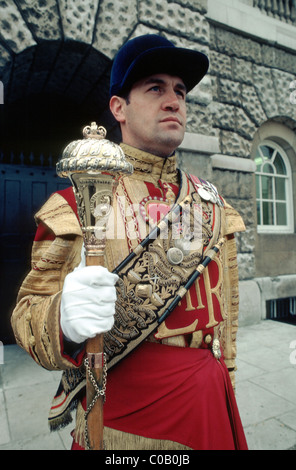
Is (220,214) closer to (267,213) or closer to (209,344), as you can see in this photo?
(209,344)

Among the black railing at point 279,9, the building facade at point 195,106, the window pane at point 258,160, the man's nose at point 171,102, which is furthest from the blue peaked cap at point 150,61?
the black railing at point 279,9

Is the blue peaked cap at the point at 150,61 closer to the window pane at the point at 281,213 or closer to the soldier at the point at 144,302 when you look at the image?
the soldier at the point at 144,302

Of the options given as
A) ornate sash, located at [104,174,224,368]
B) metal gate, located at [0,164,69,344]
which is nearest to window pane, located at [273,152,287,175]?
metal gate, located at [0,164,69,344]

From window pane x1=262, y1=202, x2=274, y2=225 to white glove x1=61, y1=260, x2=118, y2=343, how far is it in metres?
5.90

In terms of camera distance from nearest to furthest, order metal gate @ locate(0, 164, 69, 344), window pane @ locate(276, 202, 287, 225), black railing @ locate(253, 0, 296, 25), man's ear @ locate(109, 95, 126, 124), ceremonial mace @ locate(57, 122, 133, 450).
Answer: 1. ceremonial mace @ locate(57, 122, 133, 450)
2. man's ear @ locate(109, 95, 126, 124)
3. metal gate @ locate(0, 164, 69, 344)
4. black railing @ locate(253, 0, 296, 25)
5. window pane @ locate(276, 202, 287, 225)

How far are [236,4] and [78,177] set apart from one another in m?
6.11

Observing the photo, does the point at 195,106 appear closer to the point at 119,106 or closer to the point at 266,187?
the point at 266,187

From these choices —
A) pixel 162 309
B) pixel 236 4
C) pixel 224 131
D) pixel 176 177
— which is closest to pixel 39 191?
pixel 224 131

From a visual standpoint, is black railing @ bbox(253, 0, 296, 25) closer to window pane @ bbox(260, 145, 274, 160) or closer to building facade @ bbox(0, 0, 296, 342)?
building facade @ bbox(0, 0, 296, 342)

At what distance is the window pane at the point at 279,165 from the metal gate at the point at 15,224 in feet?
15.2

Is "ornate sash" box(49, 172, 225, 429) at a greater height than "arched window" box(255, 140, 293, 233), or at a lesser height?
lesser

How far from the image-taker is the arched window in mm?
6234

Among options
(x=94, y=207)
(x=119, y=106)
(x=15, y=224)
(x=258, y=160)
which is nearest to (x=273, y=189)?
(x=258, y=160)

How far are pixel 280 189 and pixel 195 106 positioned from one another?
301 centimetres
